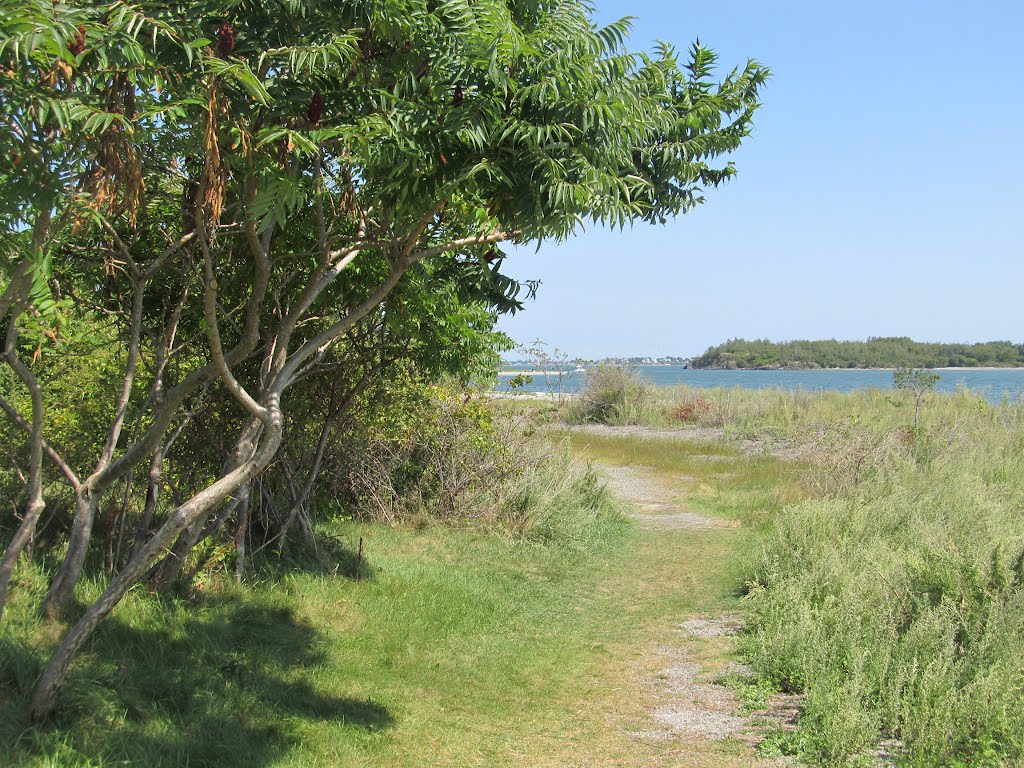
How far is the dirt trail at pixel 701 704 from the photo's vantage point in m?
5.73

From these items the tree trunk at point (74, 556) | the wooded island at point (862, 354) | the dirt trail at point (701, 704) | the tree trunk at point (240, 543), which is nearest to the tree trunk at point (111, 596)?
the tree trunk at point (74, 556)

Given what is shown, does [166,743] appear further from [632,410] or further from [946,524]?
[632,410]

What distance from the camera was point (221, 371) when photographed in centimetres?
449

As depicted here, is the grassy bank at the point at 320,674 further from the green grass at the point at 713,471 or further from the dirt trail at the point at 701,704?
the green grass at the point at 713,471

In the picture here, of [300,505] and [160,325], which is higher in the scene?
[160,325]

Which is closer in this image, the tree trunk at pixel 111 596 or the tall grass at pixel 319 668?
the tree trunk at pixel 111 596

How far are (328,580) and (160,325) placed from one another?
3.05m

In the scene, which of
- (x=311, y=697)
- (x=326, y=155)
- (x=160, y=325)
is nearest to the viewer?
(x=326, y=155)

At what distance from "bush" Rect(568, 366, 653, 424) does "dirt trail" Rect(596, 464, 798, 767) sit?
903 inches

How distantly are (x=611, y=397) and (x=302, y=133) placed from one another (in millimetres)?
28844

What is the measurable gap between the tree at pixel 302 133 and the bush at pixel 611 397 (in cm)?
2631

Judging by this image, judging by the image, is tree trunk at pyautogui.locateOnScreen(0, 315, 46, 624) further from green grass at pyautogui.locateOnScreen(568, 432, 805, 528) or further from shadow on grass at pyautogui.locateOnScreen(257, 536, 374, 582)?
green grass at pyautogui.locateOnScreen(568, 432, 805, 528)

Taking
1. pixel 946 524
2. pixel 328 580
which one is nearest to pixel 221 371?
pixel 328 580

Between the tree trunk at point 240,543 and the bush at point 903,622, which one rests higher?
the tree trunk at point 240,543
